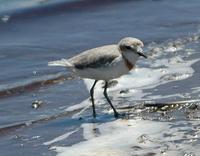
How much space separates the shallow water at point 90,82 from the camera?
6.20 meters

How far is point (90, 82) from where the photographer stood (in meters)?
8.27

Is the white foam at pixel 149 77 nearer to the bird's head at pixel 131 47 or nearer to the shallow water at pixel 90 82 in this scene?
the shallow water at pixel 90 82

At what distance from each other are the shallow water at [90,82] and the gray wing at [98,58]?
51cm

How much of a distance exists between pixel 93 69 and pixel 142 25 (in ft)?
14.2

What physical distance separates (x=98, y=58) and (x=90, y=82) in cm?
162

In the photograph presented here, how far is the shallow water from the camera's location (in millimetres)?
6203

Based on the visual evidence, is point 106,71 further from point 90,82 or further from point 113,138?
point 90,82

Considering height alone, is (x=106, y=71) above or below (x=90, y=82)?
above

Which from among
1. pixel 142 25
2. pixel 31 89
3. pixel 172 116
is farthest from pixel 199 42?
pixel 172 116

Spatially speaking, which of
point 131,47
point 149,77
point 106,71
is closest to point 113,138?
point 106,71

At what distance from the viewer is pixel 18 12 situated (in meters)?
12.4

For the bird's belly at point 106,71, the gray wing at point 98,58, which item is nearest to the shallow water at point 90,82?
the bird's belly at point 106,71

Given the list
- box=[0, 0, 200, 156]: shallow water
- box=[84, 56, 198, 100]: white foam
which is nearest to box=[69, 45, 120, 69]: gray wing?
box=[0, 0, 200, 156]: shallow water

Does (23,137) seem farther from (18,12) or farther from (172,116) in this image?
(18,12)
